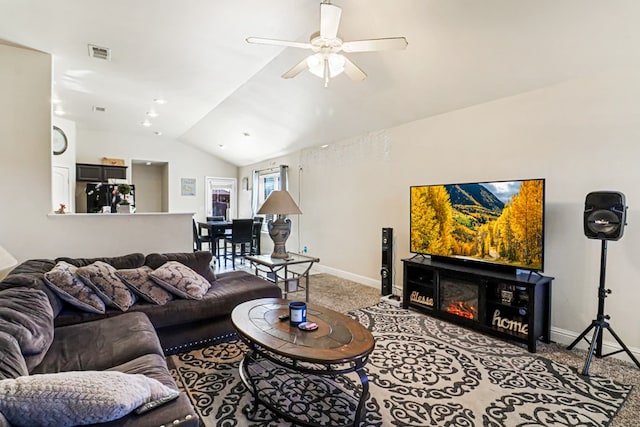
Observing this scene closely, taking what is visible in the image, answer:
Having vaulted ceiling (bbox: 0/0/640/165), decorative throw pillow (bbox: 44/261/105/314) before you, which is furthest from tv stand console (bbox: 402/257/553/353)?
decorative throw pillow (bbox: 44/261/105/314)

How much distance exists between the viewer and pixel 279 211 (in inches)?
151

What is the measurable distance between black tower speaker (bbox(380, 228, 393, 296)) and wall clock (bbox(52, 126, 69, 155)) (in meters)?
6.33

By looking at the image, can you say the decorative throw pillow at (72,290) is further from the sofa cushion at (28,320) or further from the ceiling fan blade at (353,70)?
the ceiling fan blade at (353,70)

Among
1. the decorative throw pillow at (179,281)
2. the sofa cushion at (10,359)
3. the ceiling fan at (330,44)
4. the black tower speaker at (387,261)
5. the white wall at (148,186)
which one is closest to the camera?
the sofa cushion at (10,359)

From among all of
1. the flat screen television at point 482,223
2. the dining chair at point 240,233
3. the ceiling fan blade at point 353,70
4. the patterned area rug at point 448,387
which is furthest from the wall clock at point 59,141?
the flat screen television at point 482,223

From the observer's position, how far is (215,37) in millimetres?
3316

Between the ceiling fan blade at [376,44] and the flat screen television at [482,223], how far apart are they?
174cm

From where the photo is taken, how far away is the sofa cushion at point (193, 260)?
3.10 m

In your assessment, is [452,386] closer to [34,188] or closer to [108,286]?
[108,286]

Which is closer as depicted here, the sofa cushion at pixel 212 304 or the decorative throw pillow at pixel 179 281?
the sofa cushion at pixel 212 304

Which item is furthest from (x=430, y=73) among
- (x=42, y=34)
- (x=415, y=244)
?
(x=42, y=34)

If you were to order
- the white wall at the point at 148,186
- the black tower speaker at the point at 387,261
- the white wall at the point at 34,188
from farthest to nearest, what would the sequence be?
the white wall at the point at 148,186, the black tower speaker at the point at 387,261, the white wall at the point at 34,188

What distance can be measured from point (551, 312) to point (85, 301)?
4016 mm

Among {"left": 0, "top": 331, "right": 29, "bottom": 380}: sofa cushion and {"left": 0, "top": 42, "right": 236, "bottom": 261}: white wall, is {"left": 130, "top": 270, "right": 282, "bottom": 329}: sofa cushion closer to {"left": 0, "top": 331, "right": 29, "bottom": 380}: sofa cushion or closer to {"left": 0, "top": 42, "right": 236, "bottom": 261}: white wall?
{"left": 0, "top": 331, "right": 29, "bottom": 380}: sofa cushion
